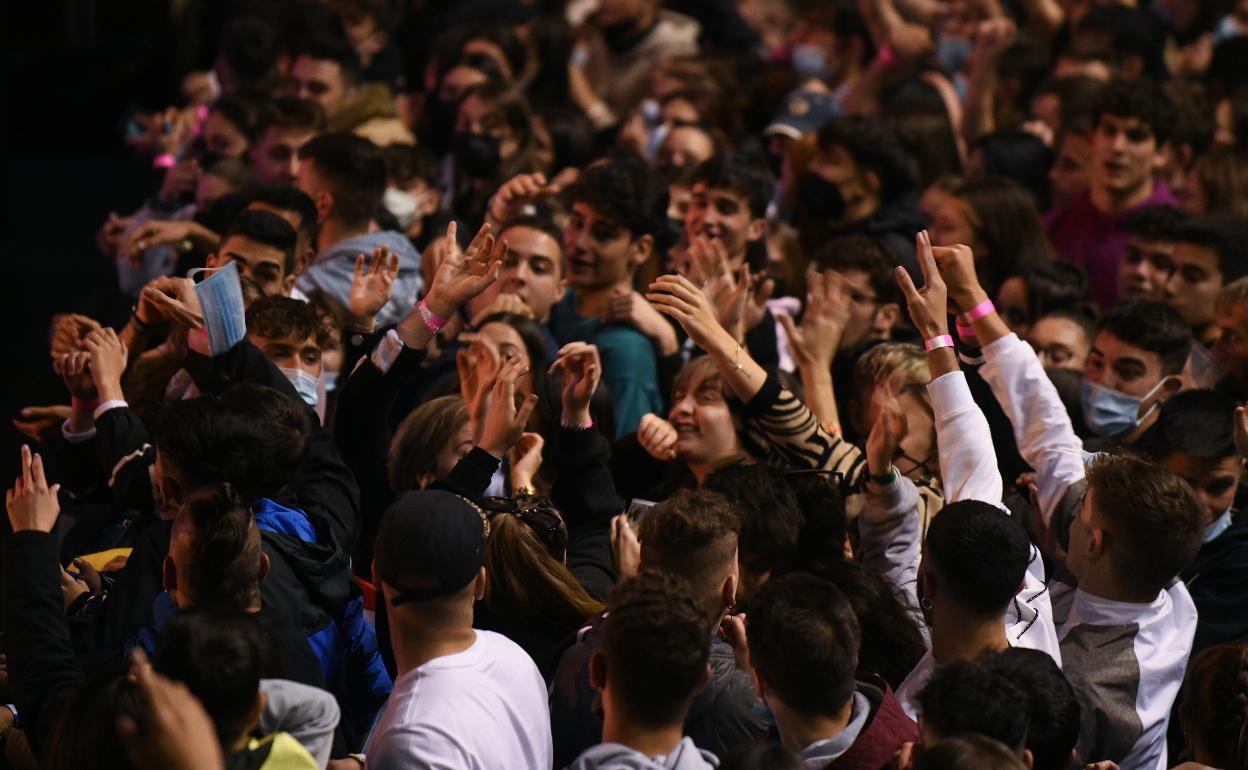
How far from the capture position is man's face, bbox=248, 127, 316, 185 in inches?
266

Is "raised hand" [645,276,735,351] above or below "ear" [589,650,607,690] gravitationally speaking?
below

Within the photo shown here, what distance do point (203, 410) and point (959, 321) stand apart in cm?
187

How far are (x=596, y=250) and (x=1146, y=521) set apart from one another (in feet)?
8.36

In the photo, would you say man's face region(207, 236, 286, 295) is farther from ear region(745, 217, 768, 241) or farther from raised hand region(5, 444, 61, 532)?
raised hand region(5, 444, 61, 532)

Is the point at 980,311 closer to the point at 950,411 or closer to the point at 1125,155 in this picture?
the point at 950,411

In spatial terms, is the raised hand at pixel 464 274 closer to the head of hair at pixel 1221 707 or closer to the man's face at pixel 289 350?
the man's face at pixel 289 350

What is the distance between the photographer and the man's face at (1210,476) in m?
4.30

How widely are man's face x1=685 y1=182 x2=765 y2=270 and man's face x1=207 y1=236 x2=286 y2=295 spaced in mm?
1528

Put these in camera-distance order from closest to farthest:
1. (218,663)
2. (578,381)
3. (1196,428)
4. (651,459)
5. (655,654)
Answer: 1. (218,663)
2. (655,654)
3. (578,381)
4. (1196,428)
5. (651,459)

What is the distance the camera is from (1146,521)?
3459 mm

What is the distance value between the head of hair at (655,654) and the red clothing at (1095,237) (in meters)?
3.92

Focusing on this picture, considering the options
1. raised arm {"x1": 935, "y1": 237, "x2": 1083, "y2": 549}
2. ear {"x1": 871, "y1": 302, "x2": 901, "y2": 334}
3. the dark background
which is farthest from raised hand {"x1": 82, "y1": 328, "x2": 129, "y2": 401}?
the dark background

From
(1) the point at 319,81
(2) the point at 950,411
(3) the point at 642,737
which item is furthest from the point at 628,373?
(1) the point at 319,81

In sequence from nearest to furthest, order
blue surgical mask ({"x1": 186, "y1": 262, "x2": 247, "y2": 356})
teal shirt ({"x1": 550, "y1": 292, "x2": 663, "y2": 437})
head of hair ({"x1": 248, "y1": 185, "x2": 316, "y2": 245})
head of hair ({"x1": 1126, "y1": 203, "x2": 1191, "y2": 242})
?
blue surgical mask ({"x1": 186, "y1": 262, "x2": 247, "y2": 356}), teal shirt ({"x1": 550, "y1": 292, "x2": 663, "y2": 437}), head of hair ({"x1": 248, "y1": 185, "x2": 316, "y2": 245}), head of hair ({"x1": 1126, "y1": 203, "x2": 1191, "y2": 242})
